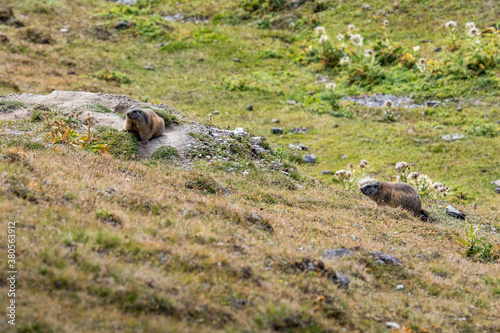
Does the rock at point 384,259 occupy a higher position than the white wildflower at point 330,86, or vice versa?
the rock at point 384,259

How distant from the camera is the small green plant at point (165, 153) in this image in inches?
578

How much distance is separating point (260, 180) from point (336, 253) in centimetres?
587

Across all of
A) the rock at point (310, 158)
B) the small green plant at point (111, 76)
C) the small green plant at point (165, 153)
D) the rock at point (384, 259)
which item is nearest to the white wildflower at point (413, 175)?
the rock at point (310, 158)

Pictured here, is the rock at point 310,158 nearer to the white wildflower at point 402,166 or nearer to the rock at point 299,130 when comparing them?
the rock at point 299,130

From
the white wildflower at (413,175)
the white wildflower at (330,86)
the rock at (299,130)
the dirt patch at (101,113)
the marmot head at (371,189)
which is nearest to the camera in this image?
the marmot head at (371,189)

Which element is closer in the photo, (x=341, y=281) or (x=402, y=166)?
(x=341, y=281)

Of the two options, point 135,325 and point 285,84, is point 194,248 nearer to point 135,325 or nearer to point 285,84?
point 135,325

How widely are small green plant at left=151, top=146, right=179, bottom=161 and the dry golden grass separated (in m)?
1.98

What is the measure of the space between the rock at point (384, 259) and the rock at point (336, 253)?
0.55 m

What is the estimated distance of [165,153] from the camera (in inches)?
587

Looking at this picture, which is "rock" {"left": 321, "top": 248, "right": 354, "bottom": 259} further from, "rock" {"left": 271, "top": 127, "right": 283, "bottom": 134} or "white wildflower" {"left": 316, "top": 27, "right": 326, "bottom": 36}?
"white wildflower" {"left": 316, "top": 27, "right": 326, "bottom": 36}

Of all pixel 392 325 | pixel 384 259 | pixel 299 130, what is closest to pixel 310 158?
pixel 299 130

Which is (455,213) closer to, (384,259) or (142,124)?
(384,259)

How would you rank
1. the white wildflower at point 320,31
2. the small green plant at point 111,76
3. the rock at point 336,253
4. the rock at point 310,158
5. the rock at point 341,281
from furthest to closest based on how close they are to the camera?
the white wildflower at point 320,31
the small green plant at point 111,76
the rock at point 310,158
the rock at point 336,253
the rock at point 341,281
